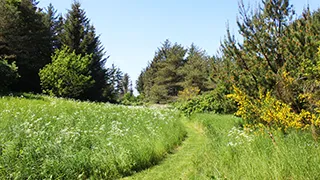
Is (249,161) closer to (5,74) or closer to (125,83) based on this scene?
(5,74)

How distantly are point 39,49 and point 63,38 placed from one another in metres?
3.03

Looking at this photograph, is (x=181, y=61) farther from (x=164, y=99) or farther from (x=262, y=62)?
(x=262, y=62)

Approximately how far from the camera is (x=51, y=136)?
189 inches

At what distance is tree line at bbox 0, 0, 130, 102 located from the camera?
61.1 feet

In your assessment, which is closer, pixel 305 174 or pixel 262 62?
pixel 305 174

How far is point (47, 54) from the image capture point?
2386 cm

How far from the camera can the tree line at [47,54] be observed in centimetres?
1861

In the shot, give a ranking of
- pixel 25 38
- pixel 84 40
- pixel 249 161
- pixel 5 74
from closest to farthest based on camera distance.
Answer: pixel 249 161 → pixel 5 74 → pixel 25 38 → pixel 84 40

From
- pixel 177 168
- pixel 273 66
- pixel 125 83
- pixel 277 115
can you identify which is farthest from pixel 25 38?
pixel 125 83

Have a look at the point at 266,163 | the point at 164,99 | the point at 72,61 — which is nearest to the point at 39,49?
the point at 72,61

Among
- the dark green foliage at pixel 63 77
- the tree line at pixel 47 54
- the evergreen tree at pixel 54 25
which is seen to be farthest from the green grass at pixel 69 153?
the evergreen tree at pixel 54 25

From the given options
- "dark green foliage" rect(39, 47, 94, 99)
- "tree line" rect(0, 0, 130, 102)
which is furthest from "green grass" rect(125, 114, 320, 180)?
"dark green foliage" rect(39, 47, 94, 99)

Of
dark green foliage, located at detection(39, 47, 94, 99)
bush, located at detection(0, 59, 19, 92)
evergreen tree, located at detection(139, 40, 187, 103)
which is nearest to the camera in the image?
bush, located at detection(0, 59, 19, 92)

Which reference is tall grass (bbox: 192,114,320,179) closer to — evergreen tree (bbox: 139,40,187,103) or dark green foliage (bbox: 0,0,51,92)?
dark green foliage (bbox: 0,0,51,92)
